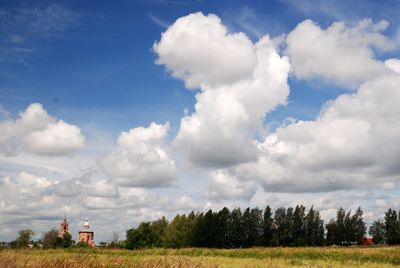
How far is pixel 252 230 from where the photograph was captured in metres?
115

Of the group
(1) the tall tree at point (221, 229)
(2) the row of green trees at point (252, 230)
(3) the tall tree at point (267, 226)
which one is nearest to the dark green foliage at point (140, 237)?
(2) the row of green trees at point (252, 230)

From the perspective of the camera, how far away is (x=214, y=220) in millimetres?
108562

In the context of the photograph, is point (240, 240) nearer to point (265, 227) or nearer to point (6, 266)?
point (265, 227)

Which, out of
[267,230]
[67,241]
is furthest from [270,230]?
[67,241]

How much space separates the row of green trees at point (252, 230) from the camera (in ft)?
367

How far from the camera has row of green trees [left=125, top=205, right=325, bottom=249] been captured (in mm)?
111812

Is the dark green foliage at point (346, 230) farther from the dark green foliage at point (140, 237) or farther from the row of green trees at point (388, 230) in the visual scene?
the dark green foliage at point (140, 237)

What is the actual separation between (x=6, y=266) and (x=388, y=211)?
11838cm

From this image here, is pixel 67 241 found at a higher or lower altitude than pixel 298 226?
lower

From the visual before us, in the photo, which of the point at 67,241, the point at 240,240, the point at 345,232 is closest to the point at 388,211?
the point at 345,232

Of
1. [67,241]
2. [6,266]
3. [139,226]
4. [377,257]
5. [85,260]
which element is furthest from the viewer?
[67,241]

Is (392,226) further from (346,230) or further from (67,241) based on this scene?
(67,241)

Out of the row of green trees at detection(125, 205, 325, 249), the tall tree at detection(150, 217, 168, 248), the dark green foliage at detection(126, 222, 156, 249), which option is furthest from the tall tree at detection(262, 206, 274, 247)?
the dark green foliage at detection(126, 222, 156, 249)

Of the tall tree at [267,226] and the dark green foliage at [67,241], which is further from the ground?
the tall tree at [267,226]
